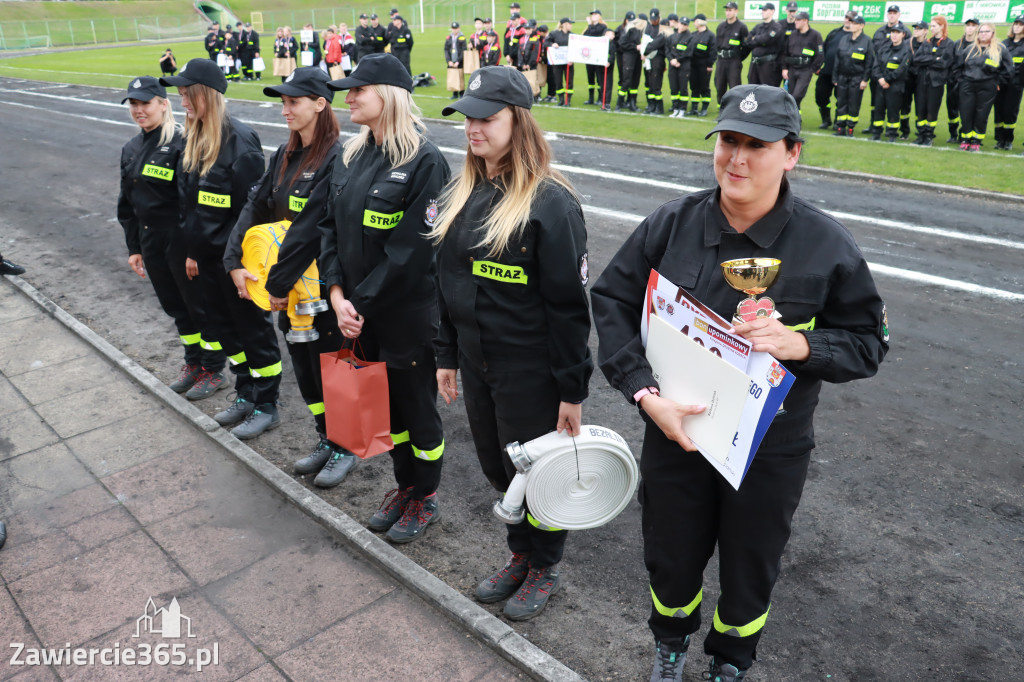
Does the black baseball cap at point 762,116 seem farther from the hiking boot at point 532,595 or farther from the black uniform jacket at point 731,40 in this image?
the black uniform jacket at point 731,40

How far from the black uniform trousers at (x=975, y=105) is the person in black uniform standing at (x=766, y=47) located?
3.82 meters

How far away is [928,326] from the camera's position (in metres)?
7.29

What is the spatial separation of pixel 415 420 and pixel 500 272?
1.40 m

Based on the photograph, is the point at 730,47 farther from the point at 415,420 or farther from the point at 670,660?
the point at 670,660

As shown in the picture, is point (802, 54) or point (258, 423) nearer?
point (258, 423)

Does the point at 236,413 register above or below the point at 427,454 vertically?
below

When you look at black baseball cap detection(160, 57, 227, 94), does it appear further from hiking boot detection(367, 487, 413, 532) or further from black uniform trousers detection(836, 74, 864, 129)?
black uniform trousers detection(836, 74, 864, 129)

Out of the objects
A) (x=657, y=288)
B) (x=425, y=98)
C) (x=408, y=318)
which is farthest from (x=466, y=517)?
Result: (x=425, y=98)

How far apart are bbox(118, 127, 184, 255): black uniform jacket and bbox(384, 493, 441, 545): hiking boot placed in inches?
119

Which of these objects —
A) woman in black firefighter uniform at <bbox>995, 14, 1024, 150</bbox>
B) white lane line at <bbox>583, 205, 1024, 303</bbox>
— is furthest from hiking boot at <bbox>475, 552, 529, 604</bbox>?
woman in black firefighter uniform at <bbox>995, 14, 1024, 150</bbox>

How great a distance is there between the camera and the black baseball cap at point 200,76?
17.6 ft

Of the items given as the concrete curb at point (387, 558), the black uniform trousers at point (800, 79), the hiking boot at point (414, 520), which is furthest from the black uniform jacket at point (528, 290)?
the black uniform trousers at point (800, 79)

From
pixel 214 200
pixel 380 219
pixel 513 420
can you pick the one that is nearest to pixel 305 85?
pixel 380 219

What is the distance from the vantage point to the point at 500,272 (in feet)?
11.3
